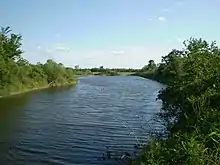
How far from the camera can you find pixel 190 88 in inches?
761

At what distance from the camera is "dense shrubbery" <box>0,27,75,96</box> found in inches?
2352

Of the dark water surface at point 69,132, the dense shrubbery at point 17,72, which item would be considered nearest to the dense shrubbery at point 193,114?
the dark water surface at point 69,132

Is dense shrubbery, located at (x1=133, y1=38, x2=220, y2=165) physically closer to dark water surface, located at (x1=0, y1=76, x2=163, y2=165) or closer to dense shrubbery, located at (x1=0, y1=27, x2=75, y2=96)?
dark water surface, located at (x1=0, y1=76, x2=163, y2=165)

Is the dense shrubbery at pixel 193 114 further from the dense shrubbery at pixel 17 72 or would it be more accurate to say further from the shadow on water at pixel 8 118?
the dense shrubbery at pixel 17 72

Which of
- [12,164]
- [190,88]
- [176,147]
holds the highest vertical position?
[190,88]

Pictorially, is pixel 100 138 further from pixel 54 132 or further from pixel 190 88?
→ pixel 190 88

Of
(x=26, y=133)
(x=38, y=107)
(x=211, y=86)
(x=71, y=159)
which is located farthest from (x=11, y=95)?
(x=211, y=86)

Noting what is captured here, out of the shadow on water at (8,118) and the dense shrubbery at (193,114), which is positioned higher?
the dense shrubbery at (193,114)

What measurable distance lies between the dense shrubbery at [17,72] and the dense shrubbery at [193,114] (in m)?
40.0

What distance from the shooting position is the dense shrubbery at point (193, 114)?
11508mm

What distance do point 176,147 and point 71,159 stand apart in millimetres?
8082

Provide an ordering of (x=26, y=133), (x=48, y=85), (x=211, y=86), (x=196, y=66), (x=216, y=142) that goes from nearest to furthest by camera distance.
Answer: (x=216, y=142) → (x=211, y=86) → (x=196, y=66) → (x=26, y=133) → (x=48, y=85)

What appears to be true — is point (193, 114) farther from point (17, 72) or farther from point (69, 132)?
point (17, 72)

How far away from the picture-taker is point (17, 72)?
65062 millimetres
